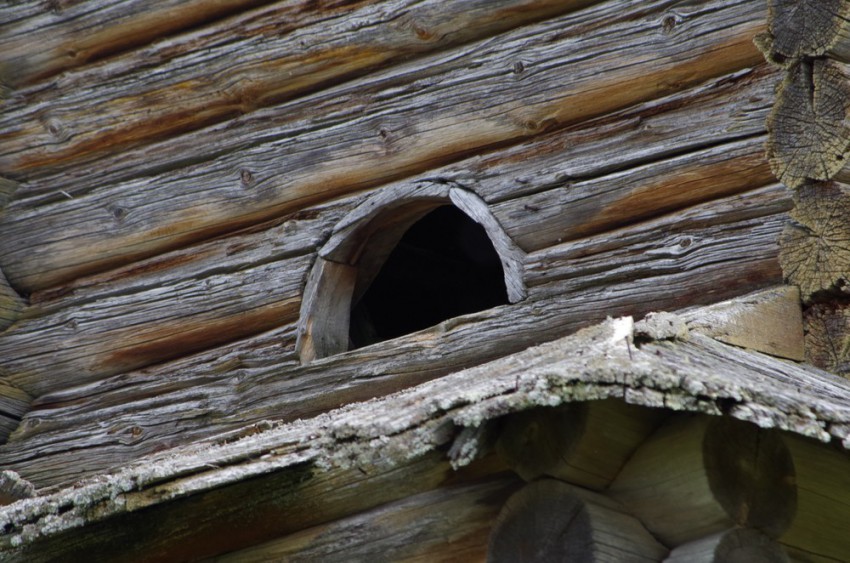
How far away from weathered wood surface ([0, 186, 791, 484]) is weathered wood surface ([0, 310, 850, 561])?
51cm

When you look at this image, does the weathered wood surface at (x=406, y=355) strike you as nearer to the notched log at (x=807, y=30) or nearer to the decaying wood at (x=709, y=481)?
the notched log at (x=807, y=30)

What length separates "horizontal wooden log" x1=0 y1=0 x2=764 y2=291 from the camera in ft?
12.8

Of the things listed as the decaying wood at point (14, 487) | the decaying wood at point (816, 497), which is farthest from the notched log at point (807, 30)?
the decaying wood at point (14, 487)

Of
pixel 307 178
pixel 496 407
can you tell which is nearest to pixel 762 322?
pixel 496 407

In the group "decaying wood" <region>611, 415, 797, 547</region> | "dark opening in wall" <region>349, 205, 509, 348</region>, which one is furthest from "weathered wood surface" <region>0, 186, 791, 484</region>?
"dark opening in wall" <region>349, 205, 509, 348</region>

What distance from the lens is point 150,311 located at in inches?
183

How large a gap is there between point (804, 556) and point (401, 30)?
2.34m

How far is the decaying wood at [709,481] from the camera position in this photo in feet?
8.70

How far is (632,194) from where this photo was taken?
387cm

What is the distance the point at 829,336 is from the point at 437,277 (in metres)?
3.65

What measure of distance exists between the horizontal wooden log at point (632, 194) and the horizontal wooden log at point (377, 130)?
24 cm

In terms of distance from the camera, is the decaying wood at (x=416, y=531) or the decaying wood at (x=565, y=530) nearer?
the decaying wood at (x=565, y=530)

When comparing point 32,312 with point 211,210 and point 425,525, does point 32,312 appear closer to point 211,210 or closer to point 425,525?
point 211,210

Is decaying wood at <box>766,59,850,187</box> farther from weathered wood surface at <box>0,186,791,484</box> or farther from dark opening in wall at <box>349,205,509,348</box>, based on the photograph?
dark opening in wall at <box>349,205,509,348</box>
